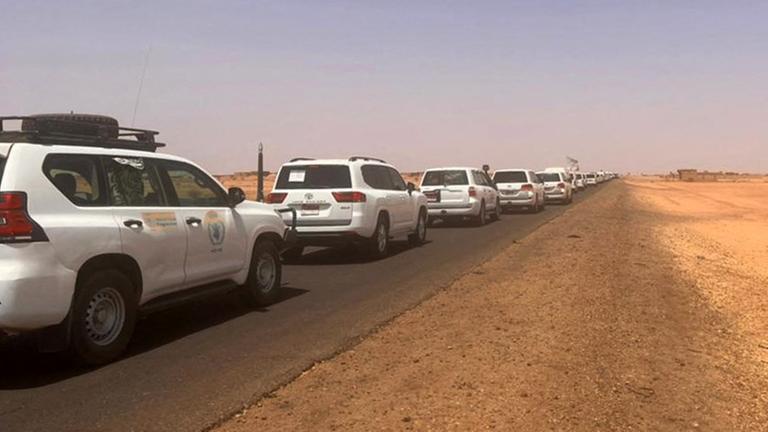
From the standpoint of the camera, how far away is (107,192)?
6.27 metres

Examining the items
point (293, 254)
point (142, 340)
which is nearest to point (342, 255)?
point (293, 254)

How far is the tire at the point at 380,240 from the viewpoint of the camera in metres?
13.1

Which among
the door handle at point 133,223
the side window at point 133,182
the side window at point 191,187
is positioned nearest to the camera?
the door handle at point 133,223

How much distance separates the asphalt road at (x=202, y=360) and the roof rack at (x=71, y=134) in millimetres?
1738

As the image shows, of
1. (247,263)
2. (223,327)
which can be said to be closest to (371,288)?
(247,263)

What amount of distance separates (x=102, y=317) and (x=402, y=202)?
913 centimetres

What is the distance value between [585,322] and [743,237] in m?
15.0

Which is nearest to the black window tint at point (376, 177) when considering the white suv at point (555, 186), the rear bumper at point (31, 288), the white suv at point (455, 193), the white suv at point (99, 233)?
the white suv at point (99, 233)

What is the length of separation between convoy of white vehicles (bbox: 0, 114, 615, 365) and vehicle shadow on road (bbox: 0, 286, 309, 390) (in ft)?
0.80

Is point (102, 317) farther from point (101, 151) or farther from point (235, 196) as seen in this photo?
point (235, 196)

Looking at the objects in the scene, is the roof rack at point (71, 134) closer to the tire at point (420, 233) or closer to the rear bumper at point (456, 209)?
the tire at point (420, 233)

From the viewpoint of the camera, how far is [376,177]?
13.7m

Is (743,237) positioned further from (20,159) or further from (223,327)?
(20,159)

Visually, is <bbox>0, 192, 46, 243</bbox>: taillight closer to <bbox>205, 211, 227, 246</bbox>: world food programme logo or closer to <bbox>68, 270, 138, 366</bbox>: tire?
<bbox>68, 270, 138, 366</bbox>: tire
